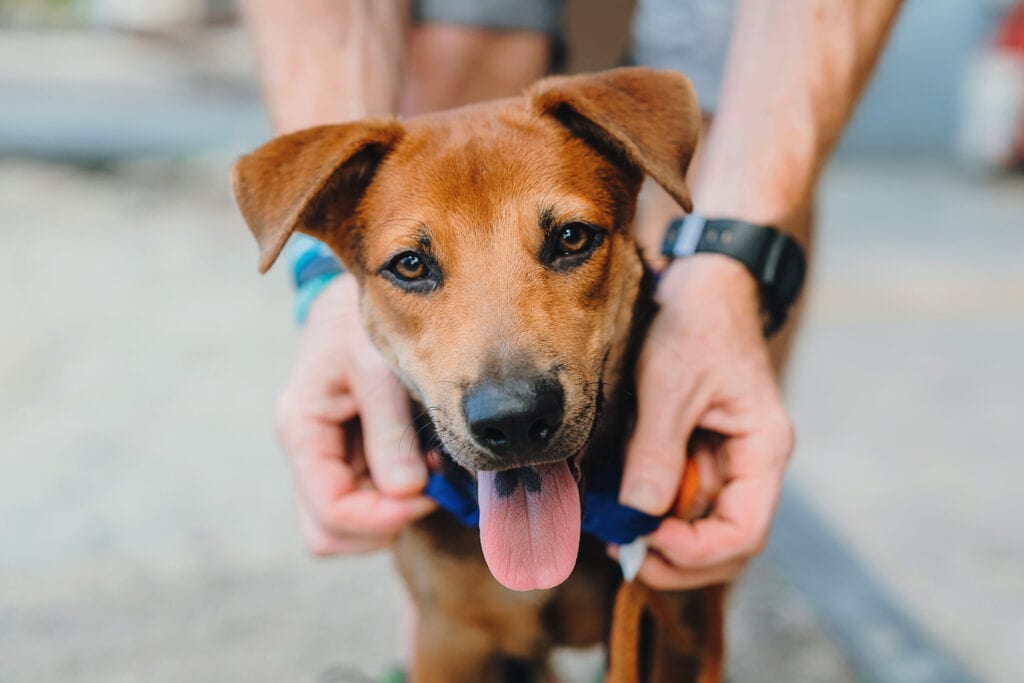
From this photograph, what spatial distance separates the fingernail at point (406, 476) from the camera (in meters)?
2.20

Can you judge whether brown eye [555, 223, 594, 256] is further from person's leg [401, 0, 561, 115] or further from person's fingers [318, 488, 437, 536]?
person's leg [401, 0, 561, 115]

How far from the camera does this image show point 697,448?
7.51ft

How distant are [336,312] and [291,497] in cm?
196

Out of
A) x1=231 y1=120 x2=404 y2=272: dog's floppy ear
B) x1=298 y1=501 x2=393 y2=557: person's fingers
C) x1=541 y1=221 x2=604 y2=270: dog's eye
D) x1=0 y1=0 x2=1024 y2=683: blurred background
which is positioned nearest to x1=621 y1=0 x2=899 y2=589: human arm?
x1=541 y1=221 x2=604 y2=270: dog's eye

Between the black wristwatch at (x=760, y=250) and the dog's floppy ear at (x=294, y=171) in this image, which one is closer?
the dog's floppy ear at (x=294, y=171)

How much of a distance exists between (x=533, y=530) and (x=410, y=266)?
24.6 inches

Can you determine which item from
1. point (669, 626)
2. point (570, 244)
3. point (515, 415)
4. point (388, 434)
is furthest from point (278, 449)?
point (515, 415)

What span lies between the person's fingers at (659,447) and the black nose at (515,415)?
0.27m

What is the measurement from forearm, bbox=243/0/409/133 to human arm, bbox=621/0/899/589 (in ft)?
2.97

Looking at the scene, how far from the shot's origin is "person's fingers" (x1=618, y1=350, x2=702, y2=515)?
210cm

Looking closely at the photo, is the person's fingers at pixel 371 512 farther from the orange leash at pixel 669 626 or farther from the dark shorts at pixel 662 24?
the dark shorts at pixel 662 24

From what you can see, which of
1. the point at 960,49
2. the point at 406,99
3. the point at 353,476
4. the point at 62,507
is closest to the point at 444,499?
the point at 353,476

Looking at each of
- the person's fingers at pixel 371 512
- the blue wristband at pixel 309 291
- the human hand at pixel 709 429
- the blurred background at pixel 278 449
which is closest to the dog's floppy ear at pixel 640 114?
the human hand at pixel 709 429

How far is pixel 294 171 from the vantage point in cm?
218
